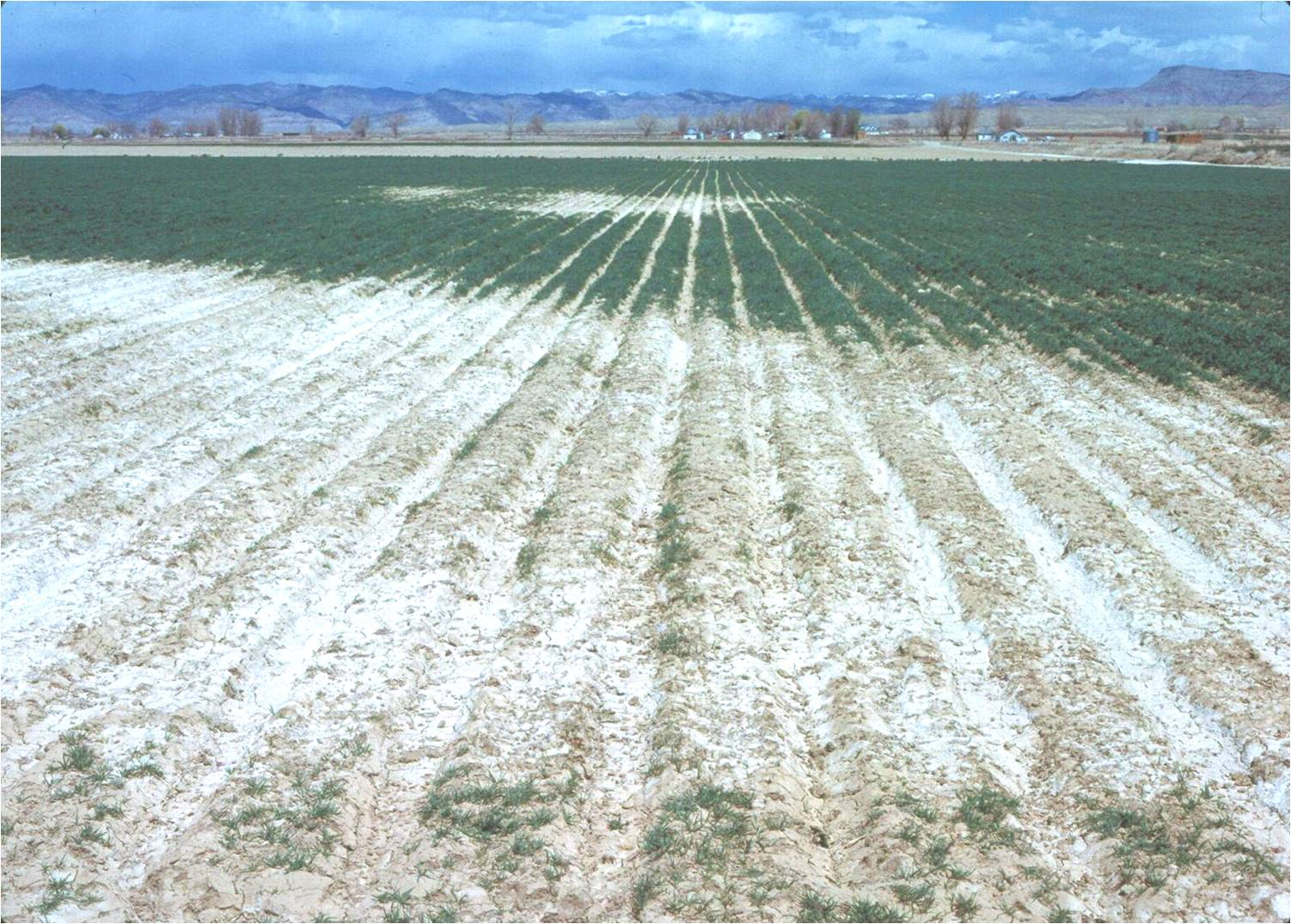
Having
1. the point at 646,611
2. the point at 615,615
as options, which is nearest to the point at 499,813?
the point at 615,615

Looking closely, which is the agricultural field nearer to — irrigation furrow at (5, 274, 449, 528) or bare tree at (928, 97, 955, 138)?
irrigation furrow at (5, 274, 449, 528)

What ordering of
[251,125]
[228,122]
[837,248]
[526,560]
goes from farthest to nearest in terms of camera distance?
[251,125] < [228,122] < [837,248] < [526,560]

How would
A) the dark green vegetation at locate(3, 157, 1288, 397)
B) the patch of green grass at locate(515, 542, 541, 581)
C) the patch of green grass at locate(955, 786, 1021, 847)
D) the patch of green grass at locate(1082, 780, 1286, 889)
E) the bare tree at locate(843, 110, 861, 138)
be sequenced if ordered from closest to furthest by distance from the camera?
the patch of green grass at locate(1082, 780, 1286, 889), the patch of green grass at locate(955, 786, 1021, 847), the patch of green grass at locate(515, 542, 541, 581), the dark green vegetation at locate(3, 157, 1288, 397), the bare tree at locate(843, 110, 861, 138)

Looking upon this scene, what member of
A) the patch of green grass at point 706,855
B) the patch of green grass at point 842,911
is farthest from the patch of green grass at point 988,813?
the patch of green grass at point 706,855

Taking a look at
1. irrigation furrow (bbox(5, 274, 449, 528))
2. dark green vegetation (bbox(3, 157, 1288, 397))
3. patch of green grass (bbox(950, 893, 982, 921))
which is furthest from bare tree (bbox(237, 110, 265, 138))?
patch of green grass (bbox(950, 893, 982, 921))

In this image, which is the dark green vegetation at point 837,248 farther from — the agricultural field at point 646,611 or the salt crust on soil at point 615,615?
the salt crust on soil at point 615,615

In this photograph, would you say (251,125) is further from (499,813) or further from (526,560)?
(499,813)
